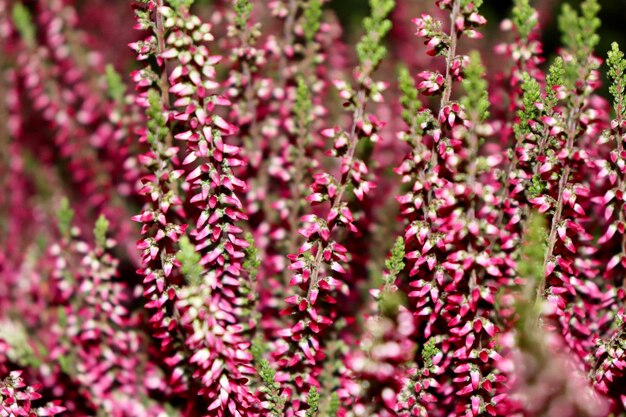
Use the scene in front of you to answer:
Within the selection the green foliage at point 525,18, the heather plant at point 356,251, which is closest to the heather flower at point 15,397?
the heather plant at point 356,251

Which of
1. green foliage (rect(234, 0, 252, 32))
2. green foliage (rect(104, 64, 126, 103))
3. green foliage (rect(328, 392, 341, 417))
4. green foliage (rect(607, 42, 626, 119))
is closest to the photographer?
green foliage (rect(607, 42, 626, 119))

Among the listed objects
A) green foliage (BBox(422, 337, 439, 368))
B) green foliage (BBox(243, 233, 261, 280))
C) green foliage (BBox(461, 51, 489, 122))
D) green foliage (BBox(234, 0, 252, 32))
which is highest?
green foliage (BBox(234, 0, 252, 32))

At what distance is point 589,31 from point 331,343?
926mm

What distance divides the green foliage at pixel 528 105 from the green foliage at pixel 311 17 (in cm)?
54

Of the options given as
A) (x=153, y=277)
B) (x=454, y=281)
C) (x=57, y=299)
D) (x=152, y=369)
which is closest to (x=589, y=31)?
(x=454, y=281)

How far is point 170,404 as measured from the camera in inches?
71.9

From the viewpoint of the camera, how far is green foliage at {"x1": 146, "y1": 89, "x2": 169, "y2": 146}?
140 cm

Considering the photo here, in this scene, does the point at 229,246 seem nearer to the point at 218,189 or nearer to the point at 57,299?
the point at 218,189

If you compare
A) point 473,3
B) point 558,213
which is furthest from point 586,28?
point 558,213

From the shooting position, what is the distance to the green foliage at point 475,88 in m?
1.28

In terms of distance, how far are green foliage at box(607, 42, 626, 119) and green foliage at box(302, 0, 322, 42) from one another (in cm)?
→ 68

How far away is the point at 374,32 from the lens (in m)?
1.38

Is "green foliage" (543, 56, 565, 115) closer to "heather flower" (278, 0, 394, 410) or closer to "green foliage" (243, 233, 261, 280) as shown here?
"heather flower" (278, 0, 394, 410)

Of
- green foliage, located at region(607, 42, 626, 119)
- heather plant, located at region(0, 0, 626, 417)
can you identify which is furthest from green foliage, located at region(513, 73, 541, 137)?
green foliage, located at region(607, 42, 626, 119)
